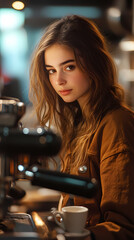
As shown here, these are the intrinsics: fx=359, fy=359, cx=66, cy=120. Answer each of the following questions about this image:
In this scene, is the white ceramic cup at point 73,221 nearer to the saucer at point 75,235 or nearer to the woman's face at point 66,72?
the saucer at point 75,235

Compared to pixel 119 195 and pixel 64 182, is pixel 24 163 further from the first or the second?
pixel 119 195

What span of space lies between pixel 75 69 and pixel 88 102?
101mm

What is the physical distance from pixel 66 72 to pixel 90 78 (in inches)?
2.8

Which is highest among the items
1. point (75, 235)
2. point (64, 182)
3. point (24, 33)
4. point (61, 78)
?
point (24, 33)

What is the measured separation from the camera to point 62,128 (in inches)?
45.6

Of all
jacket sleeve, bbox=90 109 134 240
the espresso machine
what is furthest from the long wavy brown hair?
the espresso machine

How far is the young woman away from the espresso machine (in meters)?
0.19

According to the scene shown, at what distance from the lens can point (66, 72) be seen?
3.28ft

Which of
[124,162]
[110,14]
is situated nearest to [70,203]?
[124,162]

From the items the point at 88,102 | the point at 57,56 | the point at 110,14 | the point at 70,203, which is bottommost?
the point at 70,203

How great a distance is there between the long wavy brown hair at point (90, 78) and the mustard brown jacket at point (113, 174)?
0.04 m

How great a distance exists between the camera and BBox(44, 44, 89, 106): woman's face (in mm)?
999

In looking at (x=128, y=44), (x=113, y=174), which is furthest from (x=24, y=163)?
(x=128, y=44)

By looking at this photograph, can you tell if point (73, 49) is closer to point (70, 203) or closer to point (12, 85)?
point (12, 85)
